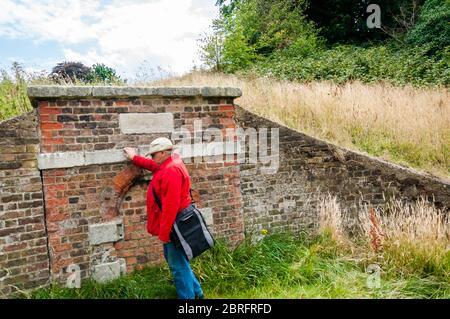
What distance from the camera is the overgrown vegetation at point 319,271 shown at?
14.8 ft

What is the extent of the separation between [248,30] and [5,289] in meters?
16.2

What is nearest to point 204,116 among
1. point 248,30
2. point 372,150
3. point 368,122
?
point 372,150

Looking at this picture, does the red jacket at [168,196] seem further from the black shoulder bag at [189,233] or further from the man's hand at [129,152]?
the man's hand at [129,152]

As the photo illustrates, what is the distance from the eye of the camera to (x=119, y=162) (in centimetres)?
487

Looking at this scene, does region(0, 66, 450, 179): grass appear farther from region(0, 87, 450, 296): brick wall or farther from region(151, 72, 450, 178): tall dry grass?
region(0, 87, 450, 296): brick wall

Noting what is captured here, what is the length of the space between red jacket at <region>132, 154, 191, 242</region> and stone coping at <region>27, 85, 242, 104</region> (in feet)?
4.06

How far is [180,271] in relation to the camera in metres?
4.18

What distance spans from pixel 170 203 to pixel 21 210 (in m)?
1.93

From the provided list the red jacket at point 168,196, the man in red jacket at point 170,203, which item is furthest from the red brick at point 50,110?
the red jacket at point 168,196

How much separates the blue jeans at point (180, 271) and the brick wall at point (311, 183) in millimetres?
1857

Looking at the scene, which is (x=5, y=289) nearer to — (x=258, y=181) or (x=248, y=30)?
(x=258, y=181)

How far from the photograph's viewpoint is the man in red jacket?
3.95 m

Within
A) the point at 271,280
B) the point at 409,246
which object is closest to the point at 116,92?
the point at 271,280

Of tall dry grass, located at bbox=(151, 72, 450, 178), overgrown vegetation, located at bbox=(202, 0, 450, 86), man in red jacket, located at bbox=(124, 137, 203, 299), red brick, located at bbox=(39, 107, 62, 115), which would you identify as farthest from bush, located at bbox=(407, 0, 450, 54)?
red brick, located at bbox=(39, 107, 62, 115)
